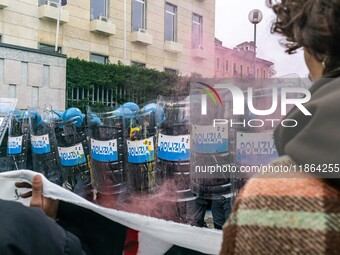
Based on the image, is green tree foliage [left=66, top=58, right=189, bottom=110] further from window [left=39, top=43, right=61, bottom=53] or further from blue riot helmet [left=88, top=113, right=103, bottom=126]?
blue riot helmet [left=88, top=113, right=103, bottom=126]

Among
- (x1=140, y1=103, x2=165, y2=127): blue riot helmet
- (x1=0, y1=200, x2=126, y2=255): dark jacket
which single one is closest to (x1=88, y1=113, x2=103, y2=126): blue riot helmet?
(x1=140, y1=103, x2=165, y2=127): blue riot helmet

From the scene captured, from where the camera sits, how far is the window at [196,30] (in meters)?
2.34

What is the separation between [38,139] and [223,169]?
191cm

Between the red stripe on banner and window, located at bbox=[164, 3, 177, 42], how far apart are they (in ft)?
5.93

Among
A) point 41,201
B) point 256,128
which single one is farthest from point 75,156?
point 41,201

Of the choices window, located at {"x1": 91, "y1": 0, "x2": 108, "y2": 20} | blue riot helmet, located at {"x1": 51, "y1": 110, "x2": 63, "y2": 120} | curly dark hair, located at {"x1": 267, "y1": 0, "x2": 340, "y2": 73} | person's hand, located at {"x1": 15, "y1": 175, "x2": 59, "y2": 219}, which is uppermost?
window, located at {"x1": 91, "y1": 0, "x2": 108, "y2": 20}

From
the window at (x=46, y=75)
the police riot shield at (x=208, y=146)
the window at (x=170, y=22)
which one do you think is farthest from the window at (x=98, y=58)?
the police riot shield at (x=208, y=146)

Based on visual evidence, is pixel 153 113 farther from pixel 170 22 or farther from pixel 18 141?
pixel 18 141

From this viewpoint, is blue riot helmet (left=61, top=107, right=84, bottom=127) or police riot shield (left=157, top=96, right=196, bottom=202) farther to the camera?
blue riot helmet (left=61, top=107, right=84, bottom=127)

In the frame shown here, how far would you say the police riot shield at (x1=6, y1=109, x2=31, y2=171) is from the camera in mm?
3874

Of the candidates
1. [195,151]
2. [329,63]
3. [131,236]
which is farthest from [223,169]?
[329,63]

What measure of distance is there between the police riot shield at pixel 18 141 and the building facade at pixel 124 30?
72cm

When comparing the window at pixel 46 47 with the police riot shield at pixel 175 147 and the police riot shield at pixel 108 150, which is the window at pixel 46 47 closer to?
the police riot shield at pixel 108 150

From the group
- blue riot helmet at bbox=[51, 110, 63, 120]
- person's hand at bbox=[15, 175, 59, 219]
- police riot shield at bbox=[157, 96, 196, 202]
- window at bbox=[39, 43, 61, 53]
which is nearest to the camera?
person's hand at bbox=[15, 175, 59, 219]
